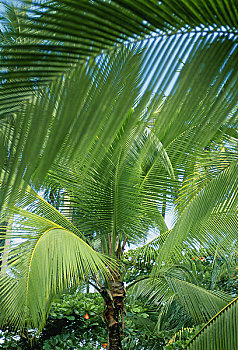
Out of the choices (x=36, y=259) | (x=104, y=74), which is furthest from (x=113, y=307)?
(x=104, y=74)

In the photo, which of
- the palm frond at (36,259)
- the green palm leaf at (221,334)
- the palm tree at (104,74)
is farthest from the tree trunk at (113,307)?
the palm tree at (104,74)

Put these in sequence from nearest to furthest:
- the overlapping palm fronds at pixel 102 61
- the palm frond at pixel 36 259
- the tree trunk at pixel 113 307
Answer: the overlapping palm fronds at pixel 102 61 < the palm frond at pixel 36 259 < the tree trunk at pixel 113 307

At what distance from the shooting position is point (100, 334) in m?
5.68

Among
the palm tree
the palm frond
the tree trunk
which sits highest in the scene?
the palm tree

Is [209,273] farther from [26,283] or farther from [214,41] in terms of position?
[214,41]

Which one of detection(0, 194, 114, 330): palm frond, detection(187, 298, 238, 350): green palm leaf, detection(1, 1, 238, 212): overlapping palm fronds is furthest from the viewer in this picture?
detection(0, 194, 114, 330): palm frond

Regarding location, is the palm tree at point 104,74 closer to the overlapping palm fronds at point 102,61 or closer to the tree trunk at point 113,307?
the overlapping palm fronds at point 102,61

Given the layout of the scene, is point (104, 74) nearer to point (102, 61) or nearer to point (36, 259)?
point (102, 61)

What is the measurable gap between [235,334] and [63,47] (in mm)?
2529

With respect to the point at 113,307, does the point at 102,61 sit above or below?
above

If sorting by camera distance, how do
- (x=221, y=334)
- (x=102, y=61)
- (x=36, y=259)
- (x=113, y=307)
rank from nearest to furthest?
1. (x=102, y=61)
2. (x=221, y=334)
3. (x=36, y=259)
4. (x=113, y=307)

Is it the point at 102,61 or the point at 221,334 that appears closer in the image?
the point at 102,61

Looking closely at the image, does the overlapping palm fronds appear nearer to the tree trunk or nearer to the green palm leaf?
the green palm leaf

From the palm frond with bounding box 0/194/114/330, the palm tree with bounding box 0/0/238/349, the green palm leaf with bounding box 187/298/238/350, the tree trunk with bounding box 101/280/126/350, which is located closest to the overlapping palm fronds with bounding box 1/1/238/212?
the palm tree with bounding box 0/0/238/349
